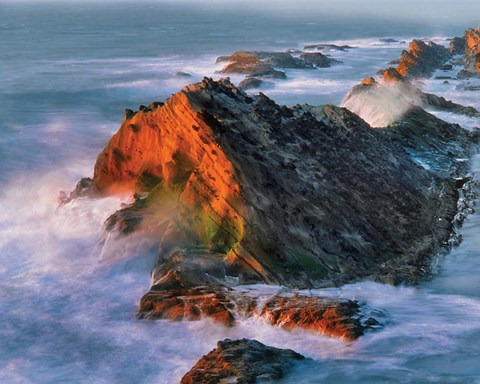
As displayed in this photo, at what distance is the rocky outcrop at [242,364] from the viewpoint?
48.3ft

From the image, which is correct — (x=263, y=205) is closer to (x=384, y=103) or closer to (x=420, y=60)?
(x=384, y=103)

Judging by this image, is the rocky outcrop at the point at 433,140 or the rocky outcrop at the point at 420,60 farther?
the rocky outcrop at the point at 420,60

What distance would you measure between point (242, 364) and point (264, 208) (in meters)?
7.24

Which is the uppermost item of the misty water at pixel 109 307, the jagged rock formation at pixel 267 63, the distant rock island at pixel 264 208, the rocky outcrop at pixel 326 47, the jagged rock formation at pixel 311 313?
the rocky outcrop at pixel 326 47

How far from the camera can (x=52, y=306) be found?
20.2 meters

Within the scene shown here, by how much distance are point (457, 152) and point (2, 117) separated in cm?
3691

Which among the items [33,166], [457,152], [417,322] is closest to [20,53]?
[33,166]

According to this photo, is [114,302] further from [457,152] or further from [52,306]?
[457,152]

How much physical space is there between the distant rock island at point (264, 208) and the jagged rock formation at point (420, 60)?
39884 mm

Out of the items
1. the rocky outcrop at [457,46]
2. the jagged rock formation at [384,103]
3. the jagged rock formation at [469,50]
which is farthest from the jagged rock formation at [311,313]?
the rocky outcrop at [457,46]

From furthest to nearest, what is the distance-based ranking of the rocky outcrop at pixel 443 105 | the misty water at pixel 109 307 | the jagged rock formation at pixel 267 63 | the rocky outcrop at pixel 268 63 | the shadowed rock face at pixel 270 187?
1. the rocky outcrop at pixel 268 63
2. the jagged rock formation at pixel 267 63
3. the rocky outcrop at pixel 443 105
4. the shadowed rock face at pixel 270 187
5. the misty water at pixel 109 307

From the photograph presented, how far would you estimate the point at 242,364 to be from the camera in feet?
49.4

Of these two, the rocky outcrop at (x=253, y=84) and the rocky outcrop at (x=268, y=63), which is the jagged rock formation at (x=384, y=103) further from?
the rocky outcrop at (x=268, y=63)

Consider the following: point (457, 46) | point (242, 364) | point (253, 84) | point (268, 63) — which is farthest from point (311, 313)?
point (457, 46)
